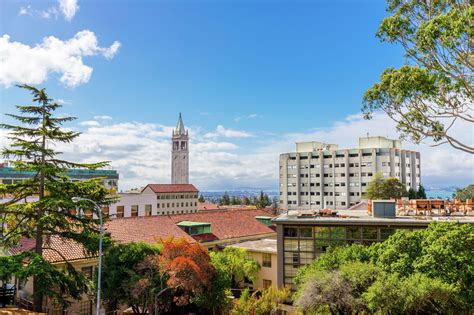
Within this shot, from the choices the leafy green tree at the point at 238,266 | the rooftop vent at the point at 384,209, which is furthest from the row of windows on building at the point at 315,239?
the leafy green tree at the point at 238,266

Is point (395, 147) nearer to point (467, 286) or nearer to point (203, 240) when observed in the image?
point (203, 240)

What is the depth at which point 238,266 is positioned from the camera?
3006 centimetres

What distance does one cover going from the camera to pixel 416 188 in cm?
10119

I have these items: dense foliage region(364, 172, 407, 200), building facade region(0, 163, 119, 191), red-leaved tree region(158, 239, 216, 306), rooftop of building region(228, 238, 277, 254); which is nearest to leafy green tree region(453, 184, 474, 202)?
dense foliage region(364, 172, 407, 200)

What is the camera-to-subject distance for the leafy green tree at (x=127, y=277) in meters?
22.0

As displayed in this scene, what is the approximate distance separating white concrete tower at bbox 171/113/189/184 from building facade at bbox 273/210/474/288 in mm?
156524

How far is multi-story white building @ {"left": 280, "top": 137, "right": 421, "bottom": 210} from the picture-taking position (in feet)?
314

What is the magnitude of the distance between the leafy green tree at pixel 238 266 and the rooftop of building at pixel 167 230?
4212mm

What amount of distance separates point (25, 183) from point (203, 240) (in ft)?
58.5

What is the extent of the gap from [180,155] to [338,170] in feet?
312

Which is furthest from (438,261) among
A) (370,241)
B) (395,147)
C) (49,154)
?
(395,147)

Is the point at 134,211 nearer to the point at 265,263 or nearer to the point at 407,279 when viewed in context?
the point at 265,263

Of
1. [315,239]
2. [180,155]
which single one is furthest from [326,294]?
[180,155]

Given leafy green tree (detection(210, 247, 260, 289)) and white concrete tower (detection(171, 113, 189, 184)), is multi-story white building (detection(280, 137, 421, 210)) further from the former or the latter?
white concrete tower (detection(171, 113, 189, 184))
